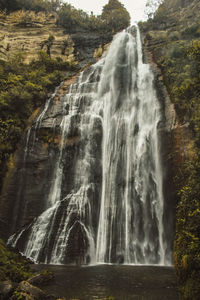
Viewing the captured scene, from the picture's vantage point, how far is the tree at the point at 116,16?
34688mm

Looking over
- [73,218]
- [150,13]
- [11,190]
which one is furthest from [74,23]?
[73,218]

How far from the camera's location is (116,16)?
119ft

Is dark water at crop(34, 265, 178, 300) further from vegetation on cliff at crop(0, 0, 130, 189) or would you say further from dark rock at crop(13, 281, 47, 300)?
vegetation on cliff at crop(0, 0, 130, 189)

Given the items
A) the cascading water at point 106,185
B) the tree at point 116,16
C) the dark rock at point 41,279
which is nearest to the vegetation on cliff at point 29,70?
the tree at point 116,16

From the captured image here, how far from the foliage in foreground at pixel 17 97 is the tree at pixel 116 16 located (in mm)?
14702

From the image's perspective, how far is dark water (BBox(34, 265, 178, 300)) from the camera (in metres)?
6.15

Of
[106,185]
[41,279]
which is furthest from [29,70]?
[41,279]

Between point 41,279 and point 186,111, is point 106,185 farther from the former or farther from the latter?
point 41,279

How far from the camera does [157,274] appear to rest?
8492 millimetres

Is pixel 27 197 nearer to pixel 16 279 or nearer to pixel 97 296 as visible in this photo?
pixel 16 279

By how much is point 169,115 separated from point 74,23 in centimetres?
2530

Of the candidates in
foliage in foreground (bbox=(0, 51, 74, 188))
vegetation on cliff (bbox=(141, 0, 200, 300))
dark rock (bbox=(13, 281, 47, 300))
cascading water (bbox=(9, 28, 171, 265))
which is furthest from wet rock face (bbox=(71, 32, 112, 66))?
dark rock (bbox=(13, 281, 47, 300))

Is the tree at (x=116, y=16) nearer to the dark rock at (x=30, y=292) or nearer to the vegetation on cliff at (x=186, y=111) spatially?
the vegetation on cliff at (x=186, y=111)

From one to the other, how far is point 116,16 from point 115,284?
37.4m
